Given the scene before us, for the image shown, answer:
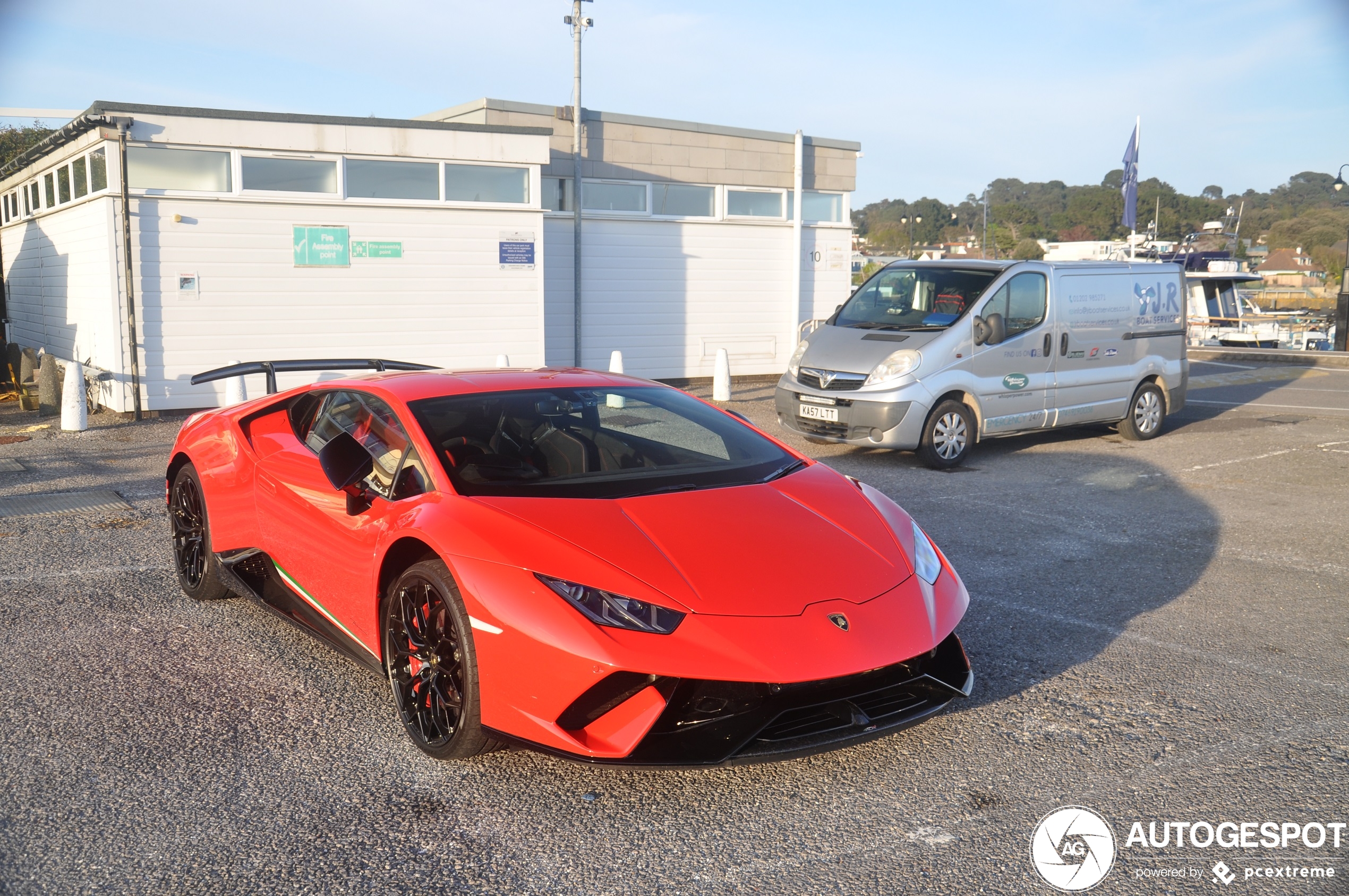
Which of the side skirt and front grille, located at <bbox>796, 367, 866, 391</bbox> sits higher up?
front grille, located at <bbox>796, 367, 866, 391</bbox>

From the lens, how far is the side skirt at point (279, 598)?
13.2 feet

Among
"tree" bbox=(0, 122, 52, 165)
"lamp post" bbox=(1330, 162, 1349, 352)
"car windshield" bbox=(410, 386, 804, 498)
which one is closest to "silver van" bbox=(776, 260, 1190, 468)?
"car windshield" bbox=(410, 386, 804, 498)

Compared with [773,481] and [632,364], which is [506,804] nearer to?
[773,481]

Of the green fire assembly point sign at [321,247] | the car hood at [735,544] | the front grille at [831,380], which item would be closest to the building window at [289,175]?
the green fire assembly point sign at [321,247]

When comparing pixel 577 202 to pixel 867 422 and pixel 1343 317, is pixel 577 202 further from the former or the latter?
pixel 1343 317

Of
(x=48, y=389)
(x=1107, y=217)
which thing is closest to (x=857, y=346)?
(x=48, y=389)

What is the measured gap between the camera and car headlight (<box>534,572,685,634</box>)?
10.4 feet

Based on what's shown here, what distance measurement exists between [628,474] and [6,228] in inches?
837

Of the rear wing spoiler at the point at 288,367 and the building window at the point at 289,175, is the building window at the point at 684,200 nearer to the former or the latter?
the building window at the point at 289,175

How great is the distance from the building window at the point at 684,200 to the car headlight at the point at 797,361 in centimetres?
828

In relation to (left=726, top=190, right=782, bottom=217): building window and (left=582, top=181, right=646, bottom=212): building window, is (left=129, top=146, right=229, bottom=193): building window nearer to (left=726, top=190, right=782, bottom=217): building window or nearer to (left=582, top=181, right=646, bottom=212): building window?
(left=582, top=181, right=646, bottom=212): building window

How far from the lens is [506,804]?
3303mm

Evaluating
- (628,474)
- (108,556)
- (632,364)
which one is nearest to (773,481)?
(628,474)

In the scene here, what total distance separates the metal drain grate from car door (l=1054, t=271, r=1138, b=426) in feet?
28.6
